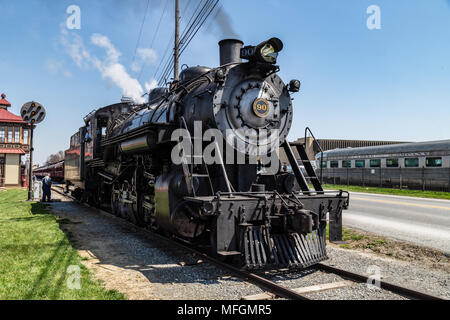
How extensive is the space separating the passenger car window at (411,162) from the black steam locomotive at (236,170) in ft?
57.2

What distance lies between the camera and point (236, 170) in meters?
6.78

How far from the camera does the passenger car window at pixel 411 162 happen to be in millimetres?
21797

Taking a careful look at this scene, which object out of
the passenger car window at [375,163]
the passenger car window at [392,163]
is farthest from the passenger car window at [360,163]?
the passenger car window at [392,163]

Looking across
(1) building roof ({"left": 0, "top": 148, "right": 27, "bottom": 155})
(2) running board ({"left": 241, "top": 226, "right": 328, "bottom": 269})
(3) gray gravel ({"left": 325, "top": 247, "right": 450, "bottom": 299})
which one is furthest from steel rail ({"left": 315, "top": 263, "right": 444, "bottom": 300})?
(1) building roof ({"left": 0, "top": 148, "right": 27, "bottom": 155})

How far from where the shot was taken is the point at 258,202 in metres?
5.41

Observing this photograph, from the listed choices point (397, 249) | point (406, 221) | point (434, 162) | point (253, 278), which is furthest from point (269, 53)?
point (434, 162)

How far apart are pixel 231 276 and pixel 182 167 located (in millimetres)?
1965

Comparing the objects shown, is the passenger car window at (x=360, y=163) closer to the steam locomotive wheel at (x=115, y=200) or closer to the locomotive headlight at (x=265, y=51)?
the steam locomotive wheel at (x=115, y=200)

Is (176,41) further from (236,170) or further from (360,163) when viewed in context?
(360,163)

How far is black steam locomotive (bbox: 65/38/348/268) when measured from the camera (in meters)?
5.30

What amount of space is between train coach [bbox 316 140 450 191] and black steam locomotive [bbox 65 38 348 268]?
12.1m

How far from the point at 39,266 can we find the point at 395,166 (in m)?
22.9

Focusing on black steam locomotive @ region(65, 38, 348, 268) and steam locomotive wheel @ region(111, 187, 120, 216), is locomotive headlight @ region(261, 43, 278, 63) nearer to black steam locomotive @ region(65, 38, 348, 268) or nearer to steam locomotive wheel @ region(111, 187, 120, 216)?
black steam locomotive @ region(65, 38, 348, 268)
